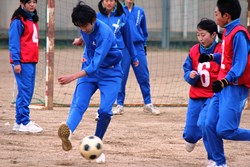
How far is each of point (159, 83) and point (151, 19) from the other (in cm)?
844

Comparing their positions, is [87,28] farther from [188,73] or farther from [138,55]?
[138,55]

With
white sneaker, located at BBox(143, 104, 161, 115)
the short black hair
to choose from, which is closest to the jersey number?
the short black hair

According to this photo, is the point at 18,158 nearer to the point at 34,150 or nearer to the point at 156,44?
the point at 34,150

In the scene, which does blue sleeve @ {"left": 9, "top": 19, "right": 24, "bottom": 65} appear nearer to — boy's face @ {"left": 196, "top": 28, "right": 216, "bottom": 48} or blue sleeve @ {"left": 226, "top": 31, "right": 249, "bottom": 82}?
boy's face @ {"left": 196, "top": 28, "right": 216, "bottom": 48}

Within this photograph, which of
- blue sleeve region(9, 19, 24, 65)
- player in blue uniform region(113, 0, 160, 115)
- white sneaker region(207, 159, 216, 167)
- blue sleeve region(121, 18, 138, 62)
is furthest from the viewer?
player in blue uniform region(113, 0, 160, 115)

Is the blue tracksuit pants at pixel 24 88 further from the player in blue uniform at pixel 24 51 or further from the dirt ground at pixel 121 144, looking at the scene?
the dirt ground at pixel 121 144

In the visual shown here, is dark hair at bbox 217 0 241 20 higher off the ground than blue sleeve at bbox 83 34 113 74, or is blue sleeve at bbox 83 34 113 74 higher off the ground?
dark hair at bbox 217 0 241 20

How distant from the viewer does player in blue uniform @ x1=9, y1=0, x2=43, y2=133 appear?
950cm

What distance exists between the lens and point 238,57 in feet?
22.4

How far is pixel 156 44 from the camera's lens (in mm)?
24172

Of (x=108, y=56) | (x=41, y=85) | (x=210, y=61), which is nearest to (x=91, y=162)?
(x=108, y=56)

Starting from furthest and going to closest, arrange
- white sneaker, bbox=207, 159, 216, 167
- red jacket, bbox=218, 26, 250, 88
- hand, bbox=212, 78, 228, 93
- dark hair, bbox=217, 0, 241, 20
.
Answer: white sneaker, bbox=207, 159, 216, 167, dark hair, bbox=217, 0, 241, 20, red jacket, bbox=218, 26, 250, 88, hand, bbox=212, 78, 228, 93

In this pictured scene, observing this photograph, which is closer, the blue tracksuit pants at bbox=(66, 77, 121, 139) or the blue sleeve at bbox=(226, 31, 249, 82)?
the blue sleeve at bbox=(226, 31, 249, 82)

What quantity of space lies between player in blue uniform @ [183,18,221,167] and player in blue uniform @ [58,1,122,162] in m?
0.81
